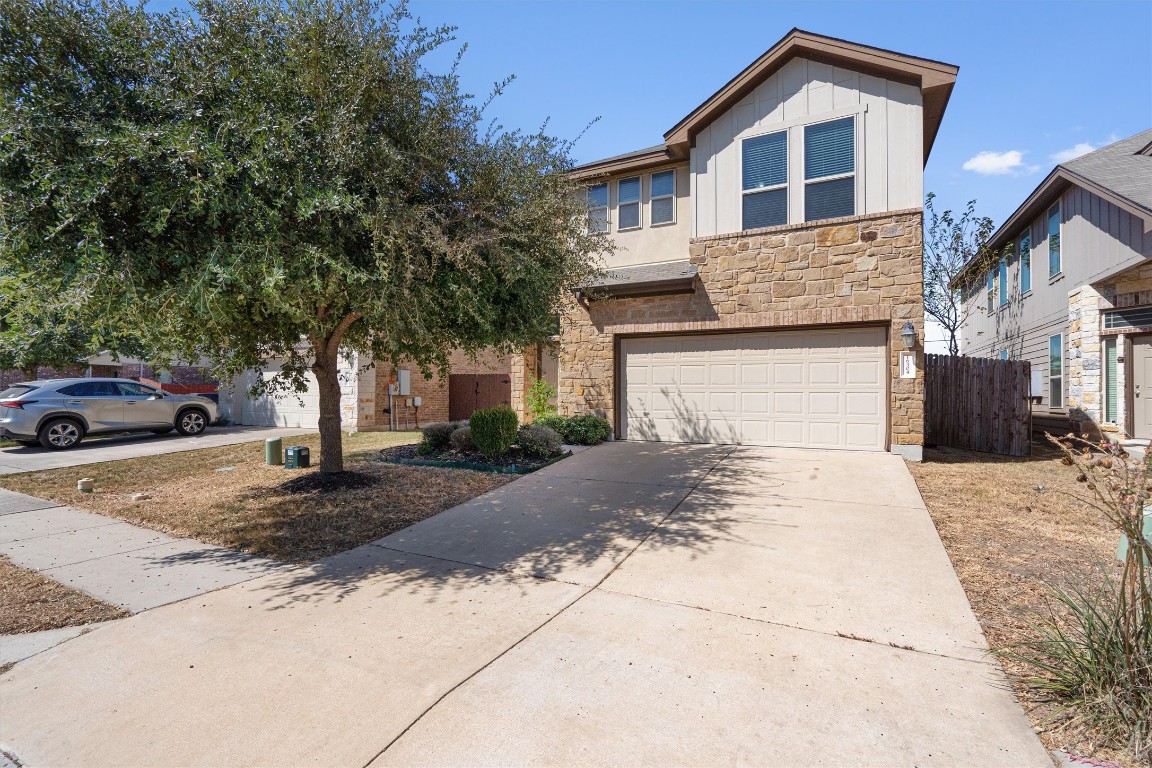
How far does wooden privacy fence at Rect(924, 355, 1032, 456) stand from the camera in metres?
10.2

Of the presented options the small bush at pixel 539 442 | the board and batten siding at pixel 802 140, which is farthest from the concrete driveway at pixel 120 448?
the board and batten siding at pixel 802 140

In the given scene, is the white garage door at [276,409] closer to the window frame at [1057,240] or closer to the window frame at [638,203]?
the window frame at [638,203]

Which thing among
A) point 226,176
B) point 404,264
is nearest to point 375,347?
point 404,264

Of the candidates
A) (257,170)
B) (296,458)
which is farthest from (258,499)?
(257,170)

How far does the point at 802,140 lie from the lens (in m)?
9.82

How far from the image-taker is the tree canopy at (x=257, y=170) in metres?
4.14

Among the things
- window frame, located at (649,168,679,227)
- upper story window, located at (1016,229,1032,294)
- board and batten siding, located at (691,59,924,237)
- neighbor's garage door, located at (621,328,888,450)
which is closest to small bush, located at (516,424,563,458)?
neighbor's garage door, located at (621,328,888,450)

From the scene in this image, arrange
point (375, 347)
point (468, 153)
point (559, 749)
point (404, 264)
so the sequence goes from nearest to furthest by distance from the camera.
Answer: point (559, 749) < point (404, 264) < point (468, 153) < point (375, 347)

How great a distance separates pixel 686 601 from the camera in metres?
3.93

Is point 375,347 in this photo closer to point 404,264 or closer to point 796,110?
point 404,264

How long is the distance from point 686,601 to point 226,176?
15.7ft

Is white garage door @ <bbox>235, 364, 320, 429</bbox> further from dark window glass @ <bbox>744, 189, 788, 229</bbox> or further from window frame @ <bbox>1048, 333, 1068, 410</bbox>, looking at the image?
window frame @ <bbox>1048, 333, 1068, 410</bbox>

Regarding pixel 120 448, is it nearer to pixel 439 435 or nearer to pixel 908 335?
pixel 439 435

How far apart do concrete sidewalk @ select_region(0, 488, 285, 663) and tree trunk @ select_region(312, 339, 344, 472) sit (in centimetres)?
236
